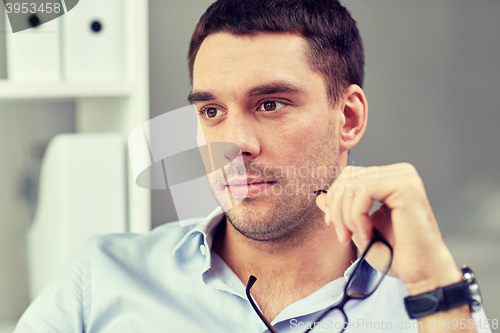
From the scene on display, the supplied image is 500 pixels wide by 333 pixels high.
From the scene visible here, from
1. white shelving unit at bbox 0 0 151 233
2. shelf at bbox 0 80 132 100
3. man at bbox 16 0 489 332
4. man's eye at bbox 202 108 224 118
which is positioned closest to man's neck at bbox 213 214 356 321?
man at bbox 16 0 489 332

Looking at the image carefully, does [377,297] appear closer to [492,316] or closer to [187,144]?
[187,144]

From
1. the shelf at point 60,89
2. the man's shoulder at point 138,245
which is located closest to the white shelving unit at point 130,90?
the shelf at point 60,89

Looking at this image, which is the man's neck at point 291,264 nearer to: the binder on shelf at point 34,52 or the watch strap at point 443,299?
the watch strap at point 443,299

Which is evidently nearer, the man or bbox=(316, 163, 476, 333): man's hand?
bbox=(316, 163, 476, 333): man's hand

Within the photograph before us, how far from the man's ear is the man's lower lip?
0.61 feet

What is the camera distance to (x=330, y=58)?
816 millimetres

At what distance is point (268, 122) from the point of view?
0.73 meters

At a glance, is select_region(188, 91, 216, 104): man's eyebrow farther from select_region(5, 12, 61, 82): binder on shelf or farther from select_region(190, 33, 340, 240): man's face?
select_region(5, 12, 61, 82): binder on shelf

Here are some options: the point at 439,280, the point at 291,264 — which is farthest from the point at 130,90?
the point at 439,280

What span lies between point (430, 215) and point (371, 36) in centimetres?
79

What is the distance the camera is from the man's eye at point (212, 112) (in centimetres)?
75

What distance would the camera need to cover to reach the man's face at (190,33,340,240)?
72 centimetres

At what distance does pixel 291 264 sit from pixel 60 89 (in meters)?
0.67

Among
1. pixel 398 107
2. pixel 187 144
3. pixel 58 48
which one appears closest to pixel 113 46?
pixel 58 48
